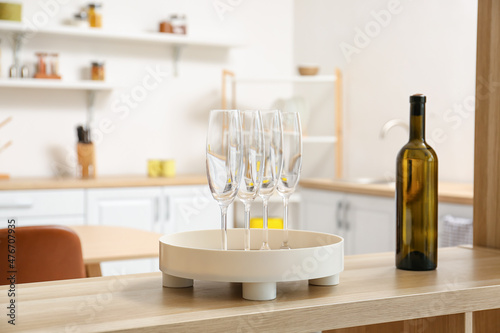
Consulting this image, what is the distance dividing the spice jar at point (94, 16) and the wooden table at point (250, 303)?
3.23 m

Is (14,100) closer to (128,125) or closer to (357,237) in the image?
(128,125)

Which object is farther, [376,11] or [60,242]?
[376,11]

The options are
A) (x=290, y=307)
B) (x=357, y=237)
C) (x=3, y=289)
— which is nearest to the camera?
(x=290, y=307)

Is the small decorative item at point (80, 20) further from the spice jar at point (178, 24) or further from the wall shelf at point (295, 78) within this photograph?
the wall shelf at point (295, 78)

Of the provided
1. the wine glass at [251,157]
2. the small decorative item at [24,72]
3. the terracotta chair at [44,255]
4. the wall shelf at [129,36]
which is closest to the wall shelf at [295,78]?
the wall shelf at [129,36]

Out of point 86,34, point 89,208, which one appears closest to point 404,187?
point 89,208

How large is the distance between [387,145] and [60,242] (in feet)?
8.64

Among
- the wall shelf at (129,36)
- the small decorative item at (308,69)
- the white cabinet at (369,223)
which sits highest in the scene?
the wall shelf at (129,36)

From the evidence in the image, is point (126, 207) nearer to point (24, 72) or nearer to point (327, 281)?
point (24, 72)

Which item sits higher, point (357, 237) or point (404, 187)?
point (404, 187)

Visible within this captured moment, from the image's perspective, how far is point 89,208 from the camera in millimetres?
3615

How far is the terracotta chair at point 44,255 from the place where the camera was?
1.55m

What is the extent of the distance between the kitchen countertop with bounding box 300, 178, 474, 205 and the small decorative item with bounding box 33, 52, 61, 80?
5.62 feet

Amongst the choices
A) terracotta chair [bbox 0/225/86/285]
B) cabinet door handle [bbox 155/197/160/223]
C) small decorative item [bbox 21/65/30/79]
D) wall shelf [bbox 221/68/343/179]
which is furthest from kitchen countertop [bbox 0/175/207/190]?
terracotta chair [bbox 0/225/86/285]
